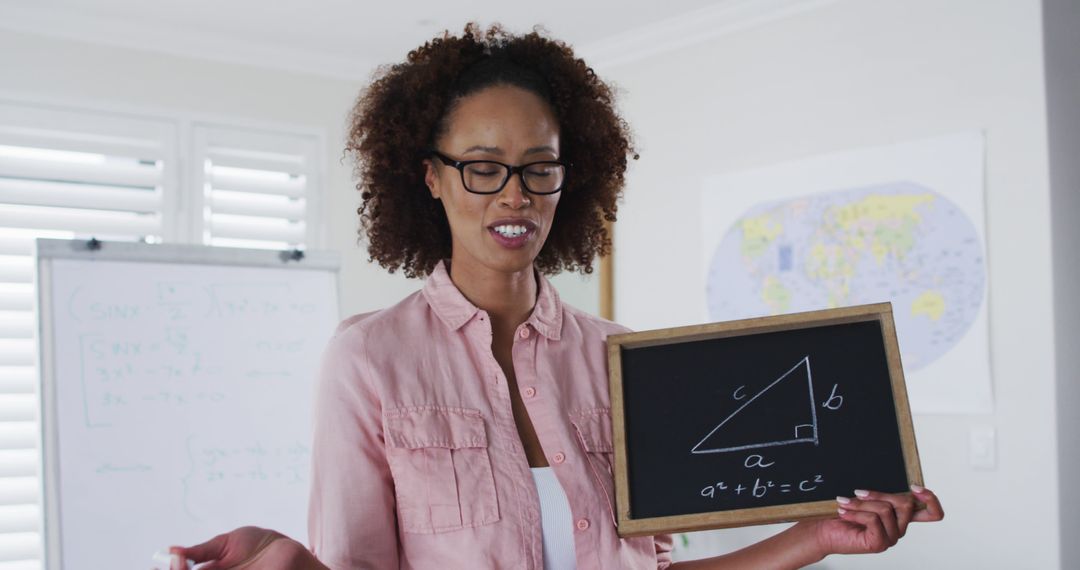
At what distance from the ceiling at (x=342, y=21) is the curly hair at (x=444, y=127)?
6.64 ft

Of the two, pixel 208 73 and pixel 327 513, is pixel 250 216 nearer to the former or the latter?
pixel 208 73

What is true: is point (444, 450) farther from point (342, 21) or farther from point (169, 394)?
point (342, 21)

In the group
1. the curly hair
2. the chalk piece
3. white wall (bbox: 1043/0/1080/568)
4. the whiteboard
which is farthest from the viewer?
white wall (bbox: 1043/0/1080/568)

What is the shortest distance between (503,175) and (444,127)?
0.15m

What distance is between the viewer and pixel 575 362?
1.40m

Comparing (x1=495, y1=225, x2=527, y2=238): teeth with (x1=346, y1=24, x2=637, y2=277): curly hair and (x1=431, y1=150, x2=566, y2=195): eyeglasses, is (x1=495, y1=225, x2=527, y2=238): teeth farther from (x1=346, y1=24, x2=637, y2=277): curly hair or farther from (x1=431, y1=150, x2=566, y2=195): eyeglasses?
(x1=346, y1=24, x2=637, y2=277): curly hair

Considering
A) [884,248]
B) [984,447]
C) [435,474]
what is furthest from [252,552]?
[884,248]

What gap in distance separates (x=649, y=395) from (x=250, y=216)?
3163 mm

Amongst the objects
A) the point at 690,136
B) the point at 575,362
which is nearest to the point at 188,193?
the point at 690,136

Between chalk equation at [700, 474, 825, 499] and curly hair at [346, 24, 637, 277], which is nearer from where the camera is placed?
chalk equation at [700, 474, 825, 499]

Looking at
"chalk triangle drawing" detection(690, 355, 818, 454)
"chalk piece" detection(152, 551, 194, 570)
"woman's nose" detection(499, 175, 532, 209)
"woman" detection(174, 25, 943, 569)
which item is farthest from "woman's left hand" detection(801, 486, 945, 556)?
"chalk piece" detection(152, 551, 194, 570)

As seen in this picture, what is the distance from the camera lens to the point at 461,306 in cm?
136

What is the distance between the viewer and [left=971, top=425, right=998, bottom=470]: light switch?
280cm

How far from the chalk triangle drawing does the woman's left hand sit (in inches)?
4.3
